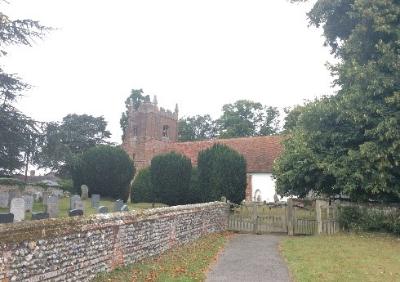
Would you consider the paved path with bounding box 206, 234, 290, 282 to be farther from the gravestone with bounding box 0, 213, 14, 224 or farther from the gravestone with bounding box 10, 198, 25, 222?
the gravestone with bounding box 10, 198, 25, 222

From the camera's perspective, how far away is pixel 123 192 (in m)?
37.1

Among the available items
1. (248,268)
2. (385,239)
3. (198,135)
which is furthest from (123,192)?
(198,135)

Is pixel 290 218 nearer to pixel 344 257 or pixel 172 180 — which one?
pixel 344 257

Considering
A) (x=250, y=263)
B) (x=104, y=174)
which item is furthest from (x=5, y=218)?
(x=104, y=174)

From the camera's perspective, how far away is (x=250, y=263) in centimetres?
1170

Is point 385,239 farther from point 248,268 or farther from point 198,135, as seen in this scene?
point 198,135

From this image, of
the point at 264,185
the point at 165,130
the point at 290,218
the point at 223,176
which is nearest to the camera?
the point at 290,218

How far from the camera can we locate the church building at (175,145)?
37500 millimetres

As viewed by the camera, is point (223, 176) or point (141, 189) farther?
point (141, 189)

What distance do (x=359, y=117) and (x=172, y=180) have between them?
1382 cm

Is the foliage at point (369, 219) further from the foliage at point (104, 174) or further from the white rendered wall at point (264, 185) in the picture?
the foliage at point (104, 174)

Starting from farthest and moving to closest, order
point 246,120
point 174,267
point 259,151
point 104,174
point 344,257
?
point 246,120, point 259,151, point 104,174, point 344,257, point 174,267

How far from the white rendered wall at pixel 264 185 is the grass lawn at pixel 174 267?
22610 millimetres

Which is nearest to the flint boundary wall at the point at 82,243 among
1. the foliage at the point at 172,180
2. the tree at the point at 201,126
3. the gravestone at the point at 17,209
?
the gravestone at the point at 17,209
